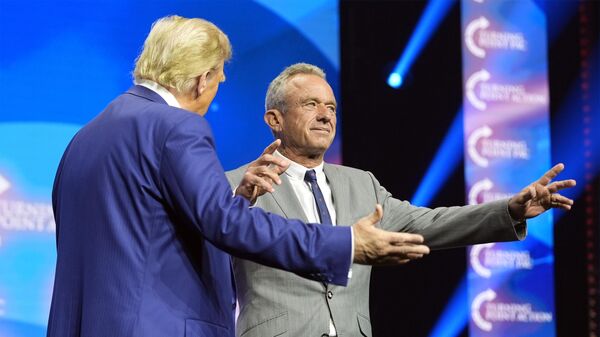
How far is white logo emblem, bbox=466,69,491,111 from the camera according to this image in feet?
15.2

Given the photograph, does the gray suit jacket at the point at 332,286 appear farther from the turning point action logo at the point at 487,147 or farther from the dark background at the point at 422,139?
the turning point action logo at the point at 487,147

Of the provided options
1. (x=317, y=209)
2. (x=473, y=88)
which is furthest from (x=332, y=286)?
(x=473, y=88)

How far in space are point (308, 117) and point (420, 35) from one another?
5.45ft

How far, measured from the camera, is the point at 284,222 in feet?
6.81

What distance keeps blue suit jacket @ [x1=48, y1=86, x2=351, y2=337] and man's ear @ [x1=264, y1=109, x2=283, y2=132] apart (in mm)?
1096

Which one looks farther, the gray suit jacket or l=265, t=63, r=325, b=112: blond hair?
l=265, t=63, r=325, b=112: blond hair

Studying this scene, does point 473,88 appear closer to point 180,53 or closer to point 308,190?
point 308,190

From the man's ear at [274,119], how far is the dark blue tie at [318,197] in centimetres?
25

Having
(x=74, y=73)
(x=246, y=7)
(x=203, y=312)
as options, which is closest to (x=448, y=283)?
(x=246, y=7)

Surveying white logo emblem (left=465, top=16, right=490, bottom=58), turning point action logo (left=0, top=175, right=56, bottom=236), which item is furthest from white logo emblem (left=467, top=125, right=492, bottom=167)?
turning point action logo (left=0, top=175, right=56, bottom=236)

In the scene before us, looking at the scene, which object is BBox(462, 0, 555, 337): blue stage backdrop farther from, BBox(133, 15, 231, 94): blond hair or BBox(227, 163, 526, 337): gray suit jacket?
BBox(133, 15, 231, 94): blond hair

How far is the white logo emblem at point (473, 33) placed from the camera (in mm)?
4668

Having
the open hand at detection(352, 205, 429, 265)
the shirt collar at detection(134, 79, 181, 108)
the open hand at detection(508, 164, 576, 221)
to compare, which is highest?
the shirt collar at detection(134, 79, 181, 108)

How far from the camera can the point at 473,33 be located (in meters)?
4.68
